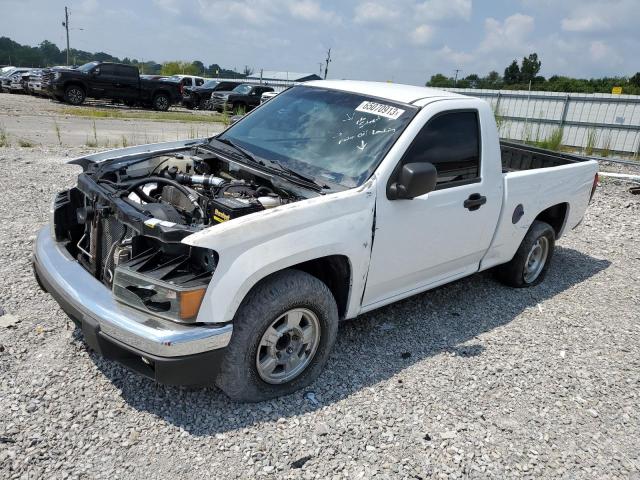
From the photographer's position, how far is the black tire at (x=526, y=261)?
197 inches

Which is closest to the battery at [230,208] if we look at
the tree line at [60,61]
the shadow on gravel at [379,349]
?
the shadow on gravel at [379,349]

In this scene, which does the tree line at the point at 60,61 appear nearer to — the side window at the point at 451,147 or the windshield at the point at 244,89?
the windshield at the point at 244,89

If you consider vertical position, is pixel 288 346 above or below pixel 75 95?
below

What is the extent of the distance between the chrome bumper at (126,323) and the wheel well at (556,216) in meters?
3.96

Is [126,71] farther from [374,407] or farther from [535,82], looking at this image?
[535,82]

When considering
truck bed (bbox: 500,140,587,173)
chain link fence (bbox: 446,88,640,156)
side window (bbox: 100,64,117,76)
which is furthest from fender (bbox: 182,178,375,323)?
side window (bbox: 100,64,117,76)

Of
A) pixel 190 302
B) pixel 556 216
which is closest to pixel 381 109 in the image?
pixel 190 302

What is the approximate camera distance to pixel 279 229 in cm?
284

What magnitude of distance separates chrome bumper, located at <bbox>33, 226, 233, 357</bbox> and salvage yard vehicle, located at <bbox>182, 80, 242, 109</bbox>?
26225mm

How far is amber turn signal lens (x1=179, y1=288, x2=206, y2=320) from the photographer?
2.60m

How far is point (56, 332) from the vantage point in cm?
366

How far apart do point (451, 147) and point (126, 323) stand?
2.61 meters

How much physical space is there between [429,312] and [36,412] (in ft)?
10.1

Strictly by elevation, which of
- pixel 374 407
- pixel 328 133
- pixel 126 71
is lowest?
pixel 374 407
